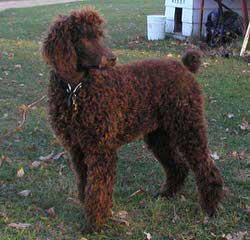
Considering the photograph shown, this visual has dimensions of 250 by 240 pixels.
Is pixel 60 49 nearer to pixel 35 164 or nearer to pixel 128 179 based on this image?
pixel 128 179

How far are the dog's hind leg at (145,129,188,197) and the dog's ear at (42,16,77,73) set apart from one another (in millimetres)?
1404

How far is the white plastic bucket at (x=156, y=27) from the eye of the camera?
46.4 ft

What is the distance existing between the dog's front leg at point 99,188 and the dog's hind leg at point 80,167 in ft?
0.62

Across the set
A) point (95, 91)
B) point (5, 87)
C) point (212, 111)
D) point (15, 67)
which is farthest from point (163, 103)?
point (15, 67)

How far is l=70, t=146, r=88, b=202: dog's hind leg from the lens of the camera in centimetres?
426

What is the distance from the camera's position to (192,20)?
46.7 feet

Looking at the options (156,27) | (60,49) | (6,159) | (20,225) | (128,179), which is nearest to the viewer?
(60,49)

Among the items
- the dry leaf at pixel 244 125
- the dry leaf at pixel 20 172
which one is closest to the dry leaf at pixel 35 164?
the dry leaf at pixel 20 172

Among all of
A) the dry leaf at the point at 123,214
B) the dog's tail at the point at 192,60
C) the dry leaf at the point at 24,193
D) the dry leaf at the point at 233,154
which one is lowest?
the dry leaf at the point at 233,154

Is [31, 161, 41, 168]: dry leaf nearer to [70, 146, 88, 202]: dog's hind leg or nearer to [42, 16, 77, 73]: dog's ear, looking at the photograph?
[70, 146, 88, 202]: dog's hind leg

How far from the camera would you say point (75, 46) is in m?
3.91

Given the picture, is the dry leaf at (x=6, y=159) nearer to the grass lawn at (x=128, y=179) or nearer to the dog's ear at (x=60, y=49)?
the grass lawn at (x=128, y=179)

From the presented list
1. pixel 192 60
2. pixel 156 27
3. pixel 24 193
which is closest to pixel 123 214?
pixel 24 193

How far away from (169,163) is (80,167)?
1.07 metres
